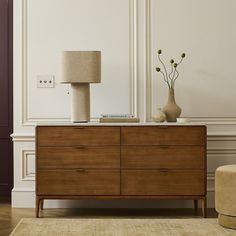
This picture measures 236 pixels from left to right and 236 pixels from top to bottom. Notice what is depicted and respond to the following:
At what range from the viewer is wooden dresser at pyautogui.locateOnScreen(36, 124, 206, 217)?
15.8 ft

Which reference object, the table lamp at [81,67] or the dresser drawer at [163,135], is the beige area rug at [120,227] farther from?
the table lamp at [81,67]

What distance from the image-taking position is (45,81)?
5.36 meters

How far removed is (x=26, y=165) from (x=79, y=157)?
740mm

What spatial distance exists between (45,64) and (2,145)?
1.06 m

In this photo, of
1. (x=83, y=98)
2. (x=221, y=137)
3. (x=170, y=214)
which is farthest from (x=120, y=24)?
(x=170, y=214)

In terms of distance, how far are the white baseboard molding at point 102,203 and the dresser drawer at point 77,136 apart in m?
0.71

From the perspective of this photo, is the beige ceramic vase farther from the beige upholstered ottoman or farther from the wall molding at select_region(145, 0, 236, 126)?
the beige upholstered ottoman

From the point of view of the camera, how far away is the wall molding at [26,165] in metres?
5.36

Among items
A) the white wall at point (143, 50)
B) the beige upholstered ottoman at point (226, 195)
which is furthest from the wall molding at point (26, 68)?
the beige upholstered ottoman at point (226, 195)

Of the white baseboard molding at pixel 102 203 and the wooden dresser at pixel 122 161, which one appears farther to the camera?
the white baseboard molding at pixel 102 203

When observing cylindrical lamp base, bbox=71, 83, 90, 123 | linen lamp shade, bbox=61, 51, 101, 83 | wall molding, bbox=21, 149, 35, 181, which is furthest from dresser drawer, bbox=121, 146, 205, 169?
wall molding, bbox=21, 149, 35, 181

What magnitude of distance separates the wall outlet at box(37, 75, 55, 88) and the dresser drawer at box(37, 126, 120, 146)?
644mm

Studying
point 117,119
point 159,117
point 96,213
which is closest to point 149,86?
point 159,117

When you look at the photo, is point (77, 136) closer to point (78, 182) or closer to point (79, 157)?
point (79, 157)
